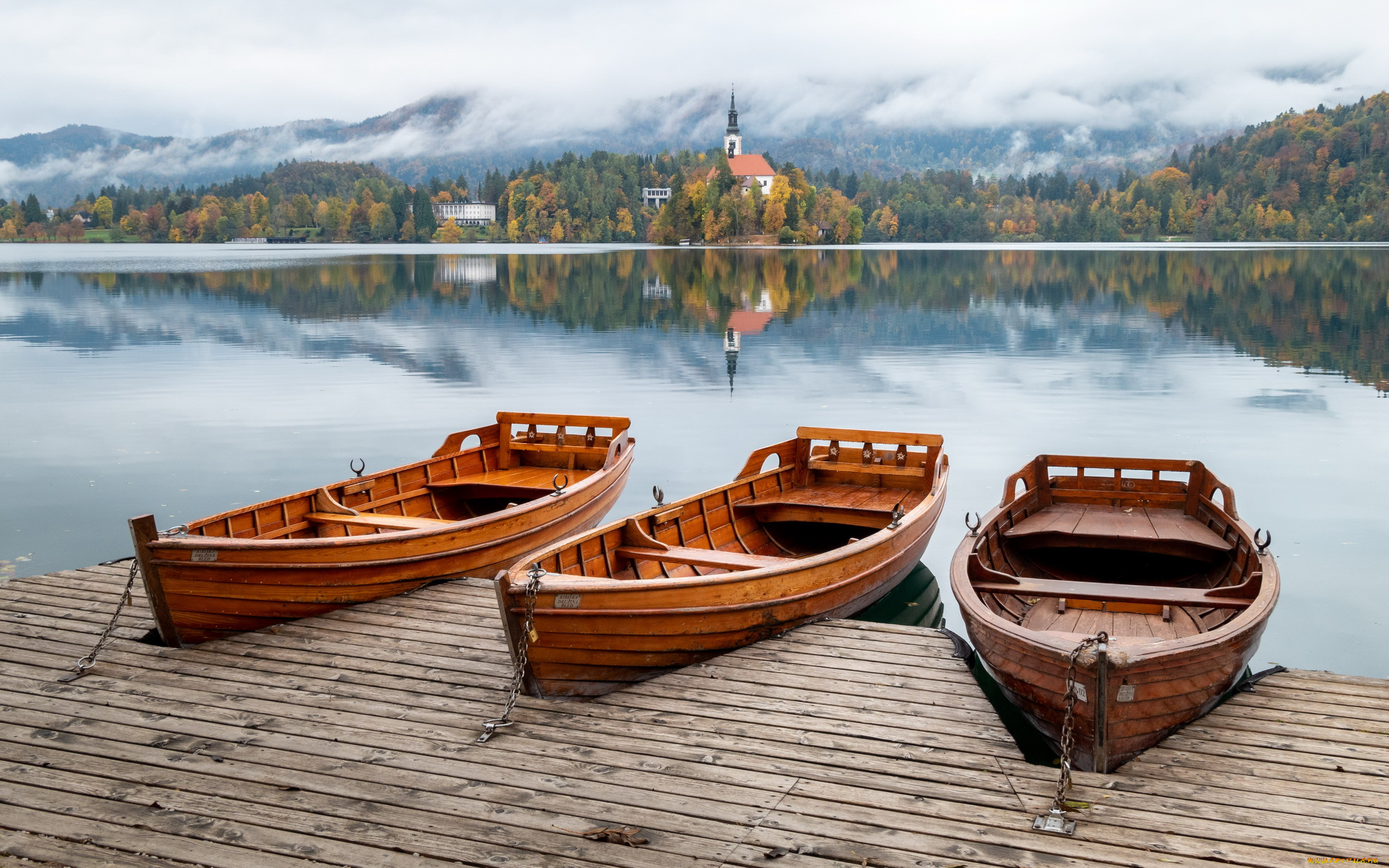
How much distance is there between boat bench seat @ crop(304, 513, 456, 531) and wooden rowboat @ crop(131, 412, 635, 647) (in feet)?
0.05

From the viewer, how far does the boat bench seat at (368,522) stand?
414 inches

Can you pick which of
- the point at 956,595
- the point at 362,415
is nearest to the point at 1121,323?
the point at 362,415

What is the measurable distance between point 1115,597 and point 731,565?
306cm

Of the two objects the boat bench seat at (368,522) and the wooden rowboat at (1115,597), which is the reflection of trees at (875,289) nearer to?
the wooden rowboat at (1115,597)

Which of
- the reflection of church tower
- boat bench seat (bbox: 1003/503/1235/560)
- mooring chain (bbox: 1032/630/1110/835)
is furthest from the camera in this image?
the reflection of church tower

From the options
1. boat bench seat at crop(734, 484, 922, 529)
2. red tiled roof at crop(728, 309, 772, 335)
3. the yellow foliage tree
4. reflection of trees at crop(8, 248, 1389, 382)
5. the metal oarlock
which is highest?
the yellow foliage tree

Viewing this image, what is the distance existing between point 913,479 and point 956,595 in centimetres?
439

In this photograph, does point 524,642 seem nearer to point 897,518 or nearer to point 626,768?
point 626,768

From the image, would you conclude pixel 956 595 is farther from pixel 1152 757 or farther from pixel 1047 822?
pixel 1047 822

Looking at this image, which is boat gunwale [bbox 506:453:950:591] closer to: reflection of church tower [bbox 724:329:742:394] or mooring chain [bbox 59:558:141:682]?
mooring chain [bbox 59:558:141:682]

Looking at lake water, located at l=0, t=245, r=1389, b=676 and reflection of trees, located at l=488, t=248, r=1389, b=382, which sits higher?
reflection of trees, located at l=488, t=248, r=1389, b=382

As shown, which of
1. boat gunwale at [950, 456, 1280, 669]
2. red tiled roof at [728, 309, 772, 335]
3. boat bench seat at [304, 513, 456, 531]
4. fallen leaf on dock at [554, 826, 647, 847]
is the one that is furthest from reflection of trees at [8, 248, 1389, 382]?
fallen leaf on dock at [554, 826, 647, 847]

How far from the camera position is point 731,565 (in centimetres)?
933

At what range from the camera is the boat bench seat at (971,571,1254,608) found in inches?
319
